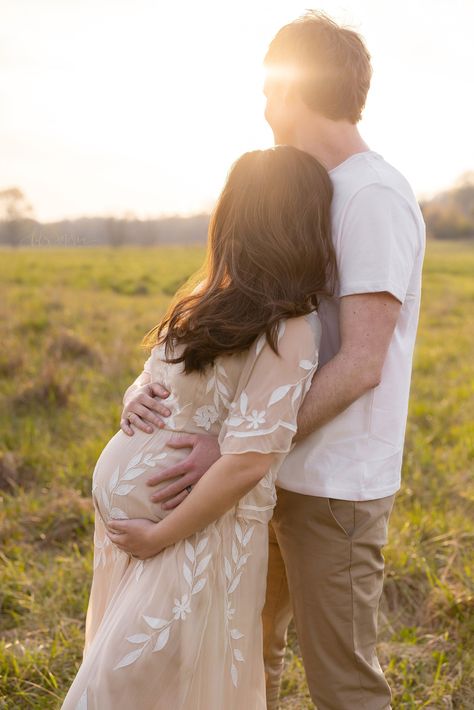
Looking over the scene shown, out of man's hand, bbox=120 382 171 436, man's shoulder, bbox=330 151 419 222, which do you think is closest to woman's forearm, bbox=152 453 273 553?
man's hand, bbox=120 382 171 436

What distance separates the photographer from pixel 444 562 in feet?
11.4

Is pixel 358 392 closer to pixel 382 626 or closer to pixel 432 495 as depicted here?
pixel 382 626

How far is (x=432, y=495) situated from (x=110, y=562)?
9.02 ft

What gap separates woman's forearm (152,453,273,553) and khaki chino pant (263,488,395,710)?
278 mm

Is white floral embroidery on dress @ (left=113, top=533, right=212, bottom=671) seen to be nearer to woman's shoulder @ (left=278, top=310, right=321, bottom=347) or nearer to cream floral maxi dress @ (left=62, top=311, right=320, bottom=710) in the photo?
cream floral maxi dress @ (left=62, top=311, right=320, bottom=710)

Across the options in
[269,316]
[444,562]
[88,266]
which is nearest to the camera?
[269,316]

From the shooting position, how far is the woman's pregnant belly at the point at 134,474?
1.87 m

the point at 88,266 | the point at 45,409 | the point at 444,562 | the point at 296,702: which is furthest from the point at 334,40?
the point at 88,266

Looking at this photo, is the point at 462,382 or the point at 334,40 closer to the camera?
the point at 334,40

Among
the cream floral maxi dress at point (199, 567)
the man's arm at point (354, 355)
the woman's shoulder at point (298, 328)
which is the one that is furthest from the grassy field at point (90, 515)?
the woman's shoulder at point (298, 328)

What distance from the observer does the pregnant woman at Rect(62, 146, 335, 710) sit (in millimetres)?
1723

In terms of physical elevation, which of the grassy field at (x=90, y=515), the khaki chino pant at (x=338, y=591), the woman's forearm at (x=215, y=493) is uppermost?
the woman's forearm at (x=215, y=493)

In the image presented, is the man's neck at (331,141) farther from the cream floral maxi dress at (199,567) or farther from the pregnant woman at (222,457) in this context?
the cream floral maxi dress at (199,567)

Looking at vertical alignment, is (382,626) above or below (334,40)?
below
